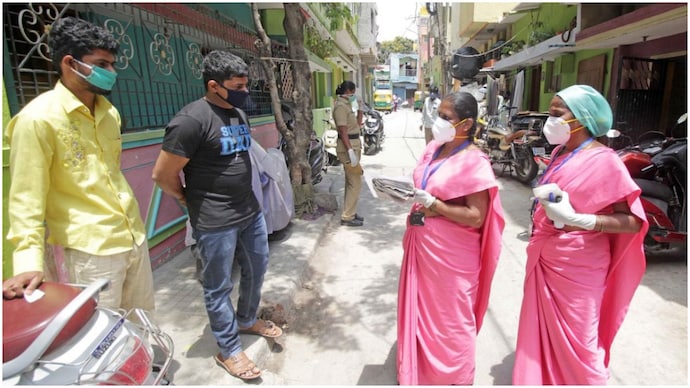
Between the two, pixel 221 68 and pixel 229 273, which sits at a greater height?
pixel 221 68

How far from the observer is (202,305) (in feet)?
9.67

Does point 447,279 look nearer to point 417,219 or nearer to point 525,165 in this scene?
point 417,219

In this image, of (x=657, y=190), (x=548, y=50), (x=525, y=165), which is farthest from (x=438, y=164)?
(x=548, y=50)

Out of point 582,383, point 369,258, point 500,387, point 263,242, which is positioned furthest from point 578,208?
point 369,258

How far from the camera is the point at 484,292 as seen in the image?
6.73ft

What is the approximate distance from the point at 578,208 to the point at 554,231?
0.17m

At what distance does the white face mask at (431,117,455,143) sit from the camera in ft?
6.13

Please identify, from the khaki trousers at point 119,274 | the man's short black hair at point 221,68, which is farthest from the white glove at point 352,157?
the khaki trousers at point 119,274

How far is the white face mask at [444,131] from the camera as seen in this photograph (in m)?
1.87

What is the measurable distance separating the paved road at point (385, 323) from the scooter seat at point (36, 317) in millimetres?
1372

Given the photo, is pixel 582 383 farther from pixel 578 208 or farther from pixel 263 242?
pixel 263 242

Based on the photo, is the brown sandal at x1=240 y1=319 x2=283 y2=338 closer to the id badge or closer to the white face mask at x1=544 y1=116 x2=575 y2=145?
the id badge

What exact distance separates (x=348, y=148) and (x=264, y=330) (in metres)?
2.74

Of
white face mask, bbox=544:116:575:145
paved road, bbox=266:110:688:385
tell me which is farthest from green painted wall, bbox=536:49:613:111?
white face mask, bbox=544:116:575:145
